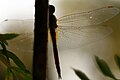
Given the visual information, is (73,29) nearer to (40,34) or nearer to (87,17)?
(87,17)

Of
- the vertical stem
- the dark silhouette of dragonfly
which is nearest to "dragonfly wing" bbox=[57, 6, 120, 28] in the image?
the dark silhouette of dragonfly

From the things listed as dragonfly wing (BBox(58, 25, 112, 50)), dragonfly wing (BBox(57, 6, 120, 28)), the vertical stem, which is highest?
the vertical stem

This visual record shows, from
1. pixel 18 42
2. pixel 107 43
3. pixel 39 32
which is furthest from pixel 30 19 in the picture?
pixel 39 32

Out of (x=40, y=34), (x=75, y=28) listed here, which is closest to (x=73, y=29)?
(x=75, y=28)

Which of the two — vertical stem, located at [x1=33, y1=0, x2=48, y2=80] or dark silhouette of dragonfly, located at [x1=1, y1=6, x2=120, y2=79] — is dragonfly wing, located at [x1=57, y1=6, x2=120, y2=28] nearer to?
dark silhouette of dragonfly, located at [x1=1, y1=6, x2=120, y2=79]

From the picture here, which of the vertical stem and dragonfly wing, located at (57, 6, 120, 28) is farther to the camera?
dragonfly wing, located at (57, 6, 120, 28)

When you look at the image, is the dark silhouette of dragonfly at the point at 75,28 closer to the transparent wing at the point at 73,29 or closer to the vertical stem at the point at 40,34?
the transparent wing at the point at 73,29

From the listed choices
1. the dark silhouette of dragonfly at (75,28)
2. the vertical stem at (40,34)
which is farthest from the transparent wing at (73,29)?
the vertical stem at (40,34)

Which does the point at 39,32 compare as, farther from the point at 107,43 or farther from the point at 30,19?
the point at 107,43
